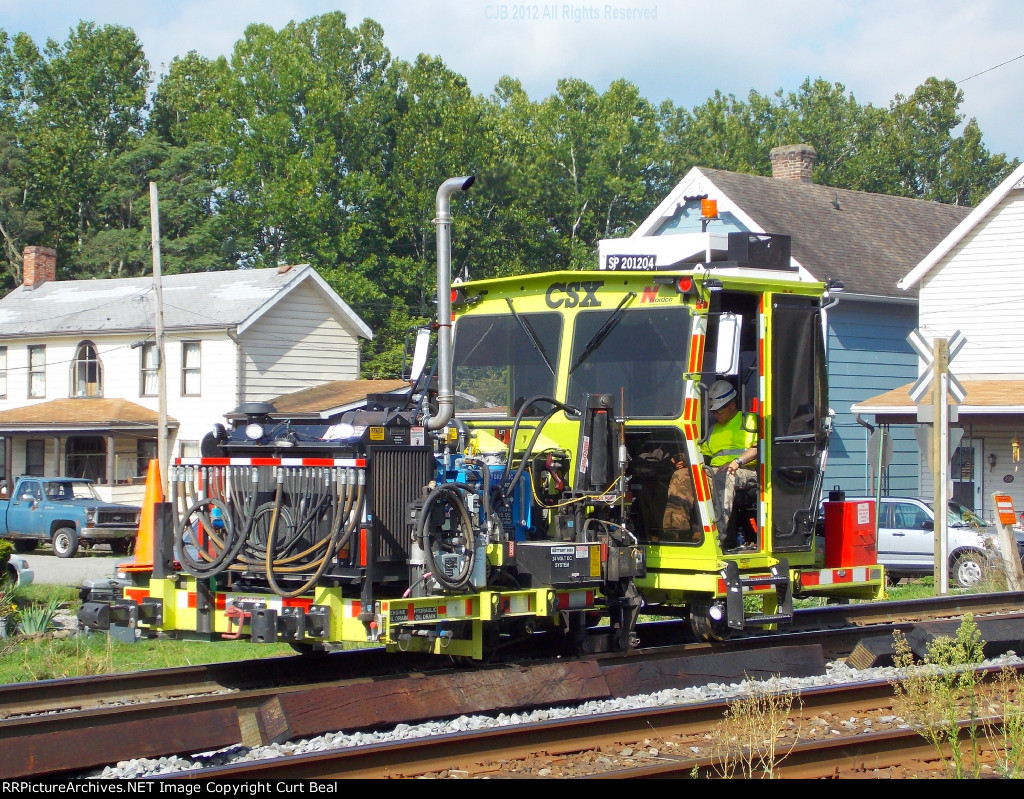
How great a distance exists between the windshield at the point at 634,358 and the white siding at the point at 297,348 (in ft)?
79.4

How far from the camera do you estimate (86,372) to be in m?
34.2

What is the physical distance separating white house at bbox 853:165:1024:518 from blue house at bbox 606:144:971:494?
1.39m

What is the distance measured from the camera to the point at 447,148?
46.0 metres

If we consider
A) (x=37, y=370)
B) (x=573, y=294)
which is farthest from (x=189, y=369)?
(x=573, y=294)

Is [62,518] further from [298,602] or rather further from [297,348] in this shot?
[298,602]

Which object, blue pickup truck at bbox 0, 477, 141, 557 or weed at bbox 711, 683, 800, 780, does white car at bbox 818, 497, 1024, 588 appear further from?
blue pickup truck at bbox 0, 477, 141, 557

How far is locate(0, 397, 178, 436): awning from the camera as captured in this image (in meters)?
31.5

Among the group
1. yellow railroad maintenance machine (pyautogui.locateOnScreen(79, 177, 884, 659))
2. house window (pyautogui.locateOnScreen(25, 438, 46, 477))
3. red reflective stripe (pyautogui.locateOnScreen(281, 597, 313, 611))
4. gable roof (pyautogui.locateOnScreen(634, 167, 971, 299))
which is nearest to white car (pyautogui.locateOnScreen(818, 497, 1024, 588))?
gable roof (pyautogui.locateOnScreen(634, 167, 971, 299))

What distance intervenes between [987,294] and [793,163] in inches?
373

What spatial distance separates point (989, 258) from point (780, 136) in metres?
42.5

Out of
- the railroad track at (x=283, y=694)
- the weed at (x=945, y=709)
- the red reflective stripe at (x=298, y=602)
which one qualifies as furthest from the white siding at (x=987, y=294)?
the red reflective stripe at (x=298, y=602)

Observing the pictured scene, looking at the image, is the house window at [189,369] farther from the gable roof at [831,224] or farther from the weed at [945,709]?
the weed at [945,709]

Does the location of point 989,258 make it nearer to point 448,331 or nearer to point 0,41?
point 448,331

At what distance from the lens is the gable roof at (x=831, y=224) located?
26.7 meters
